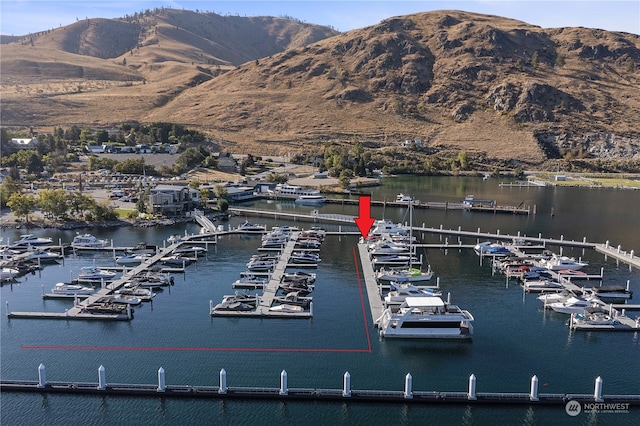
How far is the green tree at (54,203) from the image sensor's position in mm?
73750

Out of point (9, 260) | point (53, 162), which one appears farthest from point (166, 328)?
point (53, 162)

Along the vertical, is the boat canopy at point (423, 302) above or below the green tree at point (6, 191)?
below

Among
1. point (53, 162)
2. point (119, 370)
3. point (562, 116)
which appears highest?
point (562, 116)

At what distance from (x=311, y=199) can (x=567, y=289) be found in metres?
57.0

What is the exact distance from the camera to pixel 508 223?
261ft

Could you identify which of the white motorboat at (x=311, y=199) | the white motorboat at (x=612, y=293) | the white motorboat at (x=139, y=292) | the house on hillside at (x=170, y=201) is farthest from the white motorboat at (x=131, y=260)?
the white motorboat at (x=311, y=199)

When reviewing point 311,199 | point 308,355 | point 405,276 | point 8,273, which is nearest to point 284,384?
point 308,355

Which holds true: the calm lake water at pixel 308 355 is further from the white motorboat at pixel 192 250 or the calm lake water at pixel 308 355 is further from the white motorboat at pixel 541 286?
the white motorboat at pixel 192 250

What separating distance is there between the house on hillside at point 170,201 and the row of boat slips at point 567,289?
42.0 m

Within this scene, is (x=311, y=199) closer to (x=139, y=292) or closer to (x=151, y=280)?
(x=151, y=280)

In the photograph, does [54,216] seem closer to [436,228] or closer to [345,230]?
[345,230]

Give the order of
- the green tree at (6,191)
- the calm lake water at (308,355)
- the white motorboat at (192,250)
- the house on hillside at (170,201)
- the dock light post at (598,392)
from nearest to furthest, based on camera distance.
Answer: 1. the calm lake water at (308,355)
2. the dock light post at (598,392)
3. the white motorboat at (192,250)
4. the house on hillside at (170,201)
5. the green tree at (6,191)

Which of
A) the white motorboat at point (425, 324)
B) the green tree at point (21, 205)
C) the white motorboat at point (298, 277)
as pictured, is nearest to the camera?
the white motorboat at point (425, 324)

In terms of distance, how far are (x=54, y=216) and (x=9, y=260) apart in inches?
888
